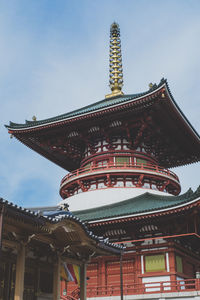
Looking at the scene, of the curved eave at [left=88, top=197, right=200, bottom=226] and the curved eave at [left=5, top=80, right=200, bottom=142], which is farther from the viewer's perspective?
the curved eave at [left=5, top=80, right=200, bottom=142]

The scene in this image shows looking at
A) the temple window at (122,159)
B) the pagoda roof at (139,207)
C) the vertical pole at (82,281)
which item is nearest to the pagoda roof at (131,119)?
the temple window at (122,159)

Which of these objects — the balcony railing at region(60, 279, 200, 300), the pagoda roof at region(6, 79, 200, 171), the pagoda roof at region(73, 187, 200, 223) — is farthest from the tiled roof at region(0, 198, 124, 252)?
the pagoda roof at region(6, 79, 200, 171)

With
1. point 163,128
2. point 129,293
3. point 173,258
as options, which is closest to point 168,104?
point 163,128

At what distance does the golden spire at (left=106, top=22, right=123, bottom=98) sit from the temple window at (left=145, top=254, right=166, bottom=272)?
64.1 feet

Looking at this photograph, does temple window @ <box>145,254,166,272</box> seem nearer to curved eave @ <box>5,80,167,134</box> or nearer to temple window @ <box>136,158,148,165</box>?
temple window @ <box>136,158,148,165</box>

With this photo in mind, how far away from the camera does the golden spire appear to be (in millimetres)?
41625

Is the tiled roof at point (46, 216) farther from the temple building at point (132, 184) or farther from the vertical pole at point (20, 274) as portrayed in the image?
the temple building at point (132, 184)

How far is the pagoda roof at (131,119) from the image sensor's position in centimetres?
3119

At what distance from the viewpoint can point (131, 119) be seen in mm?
32906

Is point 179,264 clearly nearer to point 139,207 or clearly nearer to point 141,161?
point 139,207

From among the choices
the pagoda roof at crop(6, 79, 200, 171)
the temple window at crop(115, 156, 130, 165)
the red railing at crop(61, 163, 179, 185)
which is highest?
the pagoda roof at crop(6, 79, 200, 171)

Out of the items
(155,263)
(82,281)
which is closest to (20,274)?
(82,281)

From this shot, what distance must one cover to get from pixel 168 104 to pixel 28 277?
18932 millimetres

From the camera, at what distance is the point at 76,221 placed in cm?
1582
